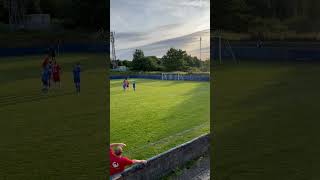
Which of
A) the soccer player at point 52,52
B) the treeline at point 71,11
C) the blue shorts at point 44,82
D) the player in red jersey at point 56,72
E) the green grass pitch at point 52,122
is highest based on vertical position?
the treeline at point 71,11

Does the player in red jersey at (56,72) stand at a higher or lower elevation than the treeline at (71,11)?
lower

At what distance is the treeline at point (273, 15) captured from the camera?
489cm

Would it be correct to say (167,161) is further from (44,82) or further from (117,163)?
(44,82)

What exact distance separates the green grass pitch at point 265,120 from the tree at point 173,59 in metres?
1.71

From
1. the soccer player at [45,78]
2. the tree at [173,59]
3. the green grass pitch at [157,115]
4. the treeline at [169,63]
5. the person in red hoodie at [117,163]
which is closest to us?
the soccer player at [45,78]

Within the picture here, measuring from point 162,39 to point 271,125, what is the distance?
7.16 feet

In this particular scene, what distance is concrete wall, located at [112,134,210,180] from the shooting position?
160 inches

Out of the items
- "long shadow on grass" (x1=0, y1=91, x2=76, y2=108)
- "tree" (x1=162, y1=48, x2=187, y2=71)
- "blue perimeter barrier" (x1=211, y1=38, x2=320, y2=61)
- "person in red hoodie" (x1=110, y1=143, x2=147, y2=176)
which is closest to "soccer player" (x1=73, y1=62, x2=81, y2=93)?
"long shadow on grass" (x1=0, y1=91, x2=76, y2=108)

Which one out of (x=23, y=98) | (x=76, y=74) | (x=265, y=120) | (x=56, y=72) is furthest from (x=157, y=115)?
(x=23, y=98)

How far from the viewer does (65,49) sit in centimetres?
381

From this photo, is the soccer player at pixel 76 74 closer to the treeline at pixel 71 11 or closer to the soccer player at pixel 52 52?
the soccer player at pixel 52 52

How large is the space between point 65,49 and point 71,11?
1.24 ft

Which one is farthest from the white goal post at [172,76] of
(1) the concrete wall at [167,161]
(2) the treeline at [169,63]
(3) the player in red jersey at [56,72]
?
(3) the player in red jersey at [56,72]

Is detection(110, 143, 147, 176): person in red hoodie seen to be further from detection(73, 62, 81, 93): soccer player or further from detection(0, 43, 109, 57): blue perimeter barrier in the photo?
detection(0, 43, 109, 57): blue perimeter barrier
